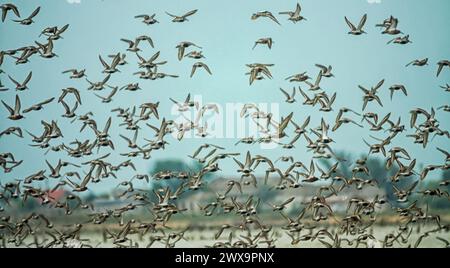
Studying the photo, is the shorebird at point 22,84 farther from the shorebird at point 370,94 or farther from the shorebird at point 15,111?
the shorebird at point 370,94

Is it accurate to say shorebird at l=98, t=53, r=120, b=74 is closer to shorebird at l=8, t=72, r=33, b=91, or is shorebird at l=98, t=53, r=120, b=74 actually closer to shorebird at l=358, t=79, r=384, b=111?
shorebird at l=8, t=72, r=33, b=91

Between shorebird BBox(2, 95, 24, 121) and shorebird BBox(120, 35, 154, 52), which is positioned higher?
shorebird BBox(120, 35, 154, 52)

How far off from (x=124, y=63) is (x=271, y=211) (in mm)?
2420

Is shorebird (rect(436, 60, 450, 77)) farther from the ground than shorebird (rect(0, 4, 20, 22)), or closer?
closer

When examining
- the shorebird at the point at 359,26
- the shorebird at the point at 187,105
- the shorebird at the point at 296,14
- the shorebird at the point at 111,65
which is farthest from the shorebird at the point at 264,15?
the shorebird at the point at 111,65

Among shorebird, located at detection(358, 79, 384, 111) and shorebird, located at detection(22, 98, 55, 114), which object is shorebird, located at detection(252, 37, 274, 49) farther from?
shorebird, located at detection(22, 98, 55, 114)

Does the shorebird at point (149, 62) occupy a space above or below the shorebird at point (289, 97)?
above

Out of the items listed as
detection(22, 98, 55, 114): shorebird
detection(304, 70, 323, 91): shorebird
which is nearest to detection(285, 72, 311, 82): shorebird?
detection(304, 70, 323, 91): shorebird

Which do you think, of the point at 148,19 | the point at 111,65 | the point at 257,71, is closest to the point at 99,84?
the point at 111,65

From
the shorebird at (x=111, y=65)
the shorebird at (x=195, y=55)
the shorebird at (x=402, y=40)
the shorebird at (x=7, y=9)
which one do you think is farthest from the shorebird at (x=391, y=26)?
the shorebird at (x=7, y=9)

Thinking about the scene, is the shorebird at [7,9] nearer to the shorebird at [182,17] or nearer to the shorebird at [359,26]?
the shorebird at [182,17]

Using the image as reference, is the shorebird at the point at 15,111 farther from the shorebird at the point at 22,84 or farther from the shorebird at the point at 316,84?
the shorebird at the point at 316,84

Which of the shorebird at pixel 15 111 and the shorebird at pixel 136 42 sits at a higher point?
the shorebird at pixel 136 42

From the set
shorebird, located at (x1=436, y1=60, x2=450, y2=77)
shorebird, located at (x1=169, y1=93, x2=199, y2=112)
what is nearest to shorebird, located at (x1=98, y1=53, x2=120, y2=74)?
shorebird, located at (x1=169, y1=93, x2=199, y2=112)
